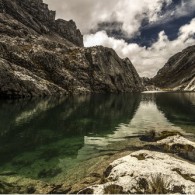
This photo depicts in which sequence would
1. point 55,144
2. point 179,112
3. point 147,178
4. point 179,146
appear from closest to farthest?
point 147,178 < point 179,146 < point 55,144 < point 179,112

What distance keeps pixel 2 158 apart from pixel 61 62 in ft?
524

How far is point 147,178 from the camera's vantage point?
18.5m

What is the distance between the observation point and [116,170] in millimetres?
21016

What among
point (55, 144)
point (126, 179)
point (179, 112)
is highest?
point (126, 179)

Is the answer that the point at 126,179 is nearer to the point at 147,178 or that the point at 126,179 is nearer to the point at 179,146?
the point at 147,178

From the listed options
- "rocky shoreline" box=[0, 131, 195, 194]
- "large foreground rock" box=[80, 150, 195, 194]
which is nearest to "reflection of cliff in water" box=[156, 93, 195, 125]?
"rocky shoreline" box=[0, 131, 195, 194]

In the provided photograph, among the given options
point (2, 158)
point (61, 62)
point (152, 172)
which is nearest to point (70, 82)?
point (61, 62)

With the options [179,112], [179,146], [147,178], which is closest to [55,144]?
[179,146]

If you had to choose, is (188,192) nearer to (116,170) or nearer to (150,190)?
(150,190)

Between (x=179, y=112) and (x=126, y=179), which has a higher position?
(x=126, y=179)

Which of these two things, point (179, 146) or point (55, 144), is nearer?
point (179, 146)

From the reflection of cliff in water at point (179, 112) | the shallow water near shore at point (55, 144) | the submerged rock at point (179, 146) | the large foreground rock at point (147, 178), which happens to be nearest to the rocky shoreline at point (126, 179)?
the large foreground rock at point (147, 178)

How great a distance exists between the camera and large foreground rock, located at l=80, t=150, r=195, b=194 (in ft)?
57.8

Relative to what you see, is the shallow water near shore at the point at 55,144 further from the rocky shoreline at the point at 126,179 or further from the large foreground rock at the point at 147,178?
the large foreground rock at the point at 147,178
